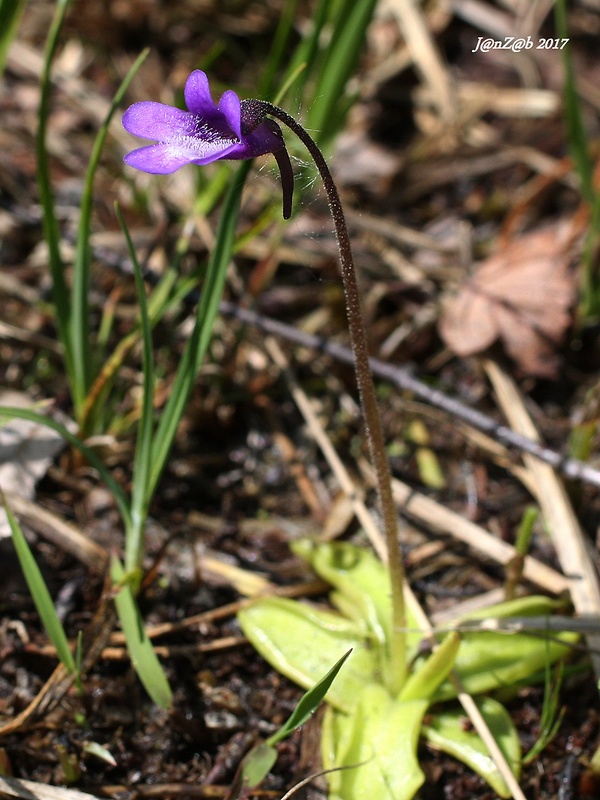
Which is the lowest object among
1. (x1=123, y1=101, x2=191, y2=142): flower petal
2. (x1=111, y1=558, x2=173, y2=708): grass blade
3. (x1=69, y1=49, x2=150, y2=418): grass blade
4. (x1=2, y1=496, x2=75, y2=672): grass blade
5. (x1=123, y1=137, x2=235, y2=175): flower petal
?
(x1=111, y1=558, x2=173, y2=708): grass blade

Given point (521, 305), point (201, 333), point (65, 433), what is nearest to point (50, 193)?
point (201, 333)

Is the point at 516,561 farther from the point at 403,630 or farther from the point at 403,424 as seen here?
the point at 403,424

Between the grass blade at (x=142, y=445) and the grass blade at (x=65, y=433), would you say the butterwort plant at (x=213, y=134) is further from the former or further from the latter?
the grass blade at (x=65, y=433)

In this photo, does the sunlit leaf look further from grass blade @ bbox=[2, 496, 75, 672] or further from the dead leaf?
the dead leaf

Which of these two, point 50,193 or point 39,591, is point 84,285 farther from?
point 39,591

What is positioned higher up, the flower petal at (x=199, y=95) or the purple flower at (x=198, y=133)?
the flower petal at (x=199, y=95)

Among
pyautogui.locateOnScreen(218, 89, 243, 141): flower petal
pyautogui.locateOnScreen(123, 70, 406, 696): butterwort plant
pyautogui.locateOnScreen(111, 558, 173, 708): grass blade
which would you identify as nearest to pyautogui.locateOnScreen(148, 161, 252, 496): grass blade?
pyautogui.locateOnScreen(111, 558, 173, 708): grass blade

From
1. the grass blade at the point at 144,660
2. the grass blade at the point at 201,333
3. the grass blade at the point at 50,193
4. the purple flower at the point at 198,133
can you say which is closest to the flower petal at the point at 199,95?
the purple flower at the point at 198,133
